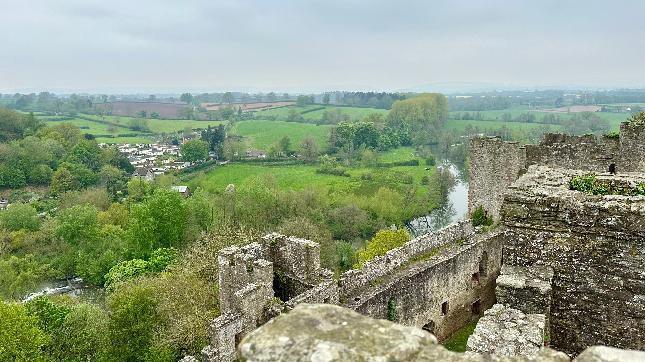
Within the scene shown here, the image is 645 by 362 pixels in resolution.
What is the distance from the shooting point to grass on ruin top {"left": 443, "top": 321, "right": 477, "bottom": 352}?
1656 cm

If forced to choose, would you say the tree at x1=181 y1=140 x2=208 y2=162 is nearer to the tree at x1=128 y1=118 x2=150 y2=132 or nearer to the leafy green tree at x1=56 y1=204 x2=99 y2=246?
the leafy green tree at x1=56 y1=204 x2=99 y2=246

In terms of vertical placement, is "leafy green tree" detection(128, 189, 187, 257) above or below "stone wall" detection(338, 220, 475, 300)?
below

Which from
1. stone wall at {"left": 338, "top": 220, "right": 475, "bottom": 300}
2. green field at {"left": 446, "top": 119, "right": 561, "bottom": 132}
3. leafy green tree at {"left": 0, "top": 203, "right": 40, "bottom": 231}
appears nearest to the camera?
stone wall at {"left": 338, "top": 220, "right": 475, "bottom": 300}

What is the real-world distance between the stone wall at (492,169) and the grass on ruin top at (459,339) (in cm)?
437

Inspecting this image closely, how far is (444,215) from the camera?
63.0m

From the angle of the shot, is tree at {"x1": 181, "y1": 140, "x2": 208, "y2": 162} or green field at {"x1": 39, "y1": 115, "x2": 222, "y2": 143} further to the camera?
green field at {"x1": 39, "y1": 115, "x2": 222, "y2": 143}

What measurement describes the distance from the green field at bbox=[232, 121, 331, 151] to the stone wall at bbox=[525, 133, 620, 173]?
86.5 m

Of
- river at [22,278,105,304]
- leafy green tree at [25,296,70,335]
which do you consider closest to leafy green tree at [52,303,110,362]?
leafy green tree at [25,296,70,335]

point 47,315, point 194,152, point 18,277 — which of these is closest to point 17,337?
point 47,315

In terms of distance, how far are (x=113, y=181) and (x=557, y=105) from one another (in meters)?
161

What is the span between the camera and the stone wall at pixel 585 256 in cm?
641

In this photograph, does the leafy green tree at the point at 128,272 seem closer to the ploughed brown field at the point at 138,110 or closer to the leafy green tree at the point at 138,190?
the leafy green tree at the point at 138,190

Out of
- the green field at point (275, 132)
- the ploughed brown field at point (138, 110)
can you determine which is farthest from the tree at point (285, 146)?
the ploughed brown field at point (138, 110)

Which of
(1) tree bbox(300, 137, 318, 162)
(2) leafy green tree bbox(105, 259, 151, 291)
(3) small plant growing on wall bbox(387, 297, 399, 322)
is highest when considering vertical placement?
(3) small plant growing on wall bbox(387, 297, 399, 322)
